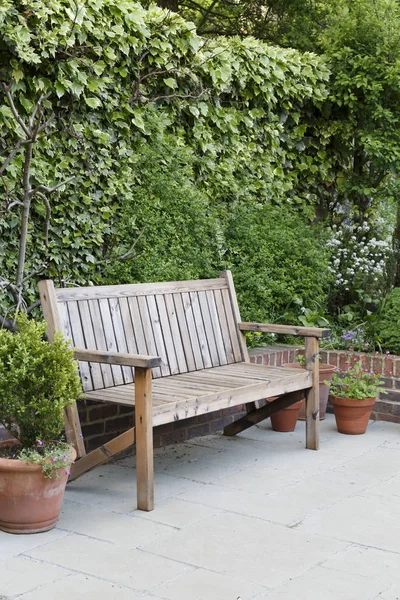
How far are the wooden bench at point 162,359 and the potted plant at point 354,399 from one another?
20.4 inches

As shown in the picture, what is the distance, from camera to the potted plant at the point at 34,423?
3.49 meters

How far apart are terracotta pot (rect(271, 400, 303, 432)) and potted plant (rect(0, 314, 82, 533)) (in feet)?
6.97

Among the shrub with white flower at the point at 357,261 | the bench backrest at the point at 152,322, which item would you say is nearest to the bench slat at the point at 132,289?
the bench backrest at the point at 152,322

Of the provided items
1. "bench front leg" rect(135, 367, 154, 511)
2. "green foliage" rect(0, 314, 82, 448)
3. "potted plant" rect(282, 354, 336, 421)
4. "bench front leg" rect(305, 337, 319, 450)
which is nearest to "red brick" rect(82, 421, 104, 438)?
"bench front leg" rect(135, 367, 154, 511)

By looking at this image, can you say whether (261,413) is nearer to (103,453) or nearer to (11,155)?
(103,453)

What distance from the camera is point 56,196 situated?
514cm

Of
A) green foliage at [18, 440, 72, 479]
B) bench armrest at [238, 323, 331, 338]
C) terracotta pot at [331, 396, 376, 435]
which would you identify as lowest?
terracotta pot at [331, 396, 376, 435]

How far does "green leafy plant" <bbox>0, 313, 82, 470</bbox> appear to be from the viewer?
3.55 m

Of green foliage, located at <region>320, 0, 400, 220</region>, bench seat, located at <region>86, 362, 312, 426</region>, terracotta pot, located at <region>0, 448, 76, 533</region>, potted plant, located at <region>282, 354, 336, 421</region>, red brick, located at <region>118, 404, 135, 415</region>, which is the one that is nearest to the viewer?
terracotta pot, located at <region>0, 448, 76, 533</region>

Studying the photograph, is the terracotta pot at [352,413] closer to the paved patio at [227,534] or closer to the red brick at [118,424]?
the paved patio at [227,534]

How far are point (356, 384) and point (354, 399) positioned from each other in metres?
0.10

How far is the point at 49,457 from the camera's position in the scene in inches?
138

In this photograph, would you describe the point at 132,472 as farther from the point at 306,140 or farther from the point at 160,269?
the point at 306,140

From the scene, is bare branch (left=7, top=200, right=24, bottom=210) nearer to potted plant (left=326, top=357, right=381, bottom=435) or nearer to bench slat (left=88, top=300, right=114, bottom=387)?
bench slat (left=88, top=300, right=114, bottom=387)
